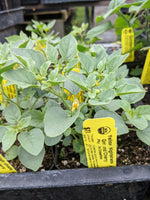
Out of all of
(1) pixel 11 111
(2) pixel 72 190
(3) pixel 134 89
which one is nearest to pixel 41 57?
(1) pixel 11 111

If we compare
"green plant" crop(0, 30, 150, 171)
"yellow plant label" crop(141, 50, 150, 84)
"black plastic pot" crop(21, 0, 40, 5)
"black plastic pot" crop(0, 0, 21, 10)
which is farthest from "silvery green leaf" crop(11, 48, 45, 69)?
"black plastic pot" crop(21, 0, 40, 5)

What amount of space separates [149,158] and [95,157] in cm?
24

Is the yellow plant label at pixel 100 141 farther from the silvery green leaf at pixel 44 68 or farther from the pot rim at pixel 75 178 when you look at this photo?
the silvery green leaf at pixel 44 68

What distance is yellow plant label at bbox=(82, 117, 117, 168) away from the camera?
477mm

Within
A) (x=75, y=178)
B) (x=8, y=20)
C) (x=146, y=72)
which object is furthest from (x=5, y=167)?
(x=8, y=20)

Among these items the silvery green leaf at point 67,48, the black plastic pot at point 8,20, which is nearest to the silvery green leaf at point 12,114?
the silvery green leaf at point 67,48

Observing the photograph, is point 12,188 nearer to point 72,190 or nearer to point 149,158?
point 72,190

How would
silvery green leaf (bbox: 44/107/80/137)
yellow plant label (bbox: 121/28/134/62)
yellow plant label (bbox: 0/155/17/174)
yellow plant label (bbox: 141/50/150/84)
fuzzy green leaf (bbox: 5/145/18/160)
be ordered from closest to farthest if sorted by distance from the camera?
silvery green leaf (bbox: 44/107/80/137), yellow plant label (bbox: 0/155/17/174), fuzzy green leaf (bbox: 5/145/18/160), yellow plant label (bbox: 141/50/150/84), yellow plant label (bbox: 121/28/134/62)

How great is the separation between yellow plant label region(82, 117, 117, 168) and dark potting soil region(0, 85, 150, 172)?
13 cm

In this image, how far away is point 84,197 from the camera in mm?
615

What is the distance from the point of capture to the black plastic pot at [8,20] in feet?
5.01

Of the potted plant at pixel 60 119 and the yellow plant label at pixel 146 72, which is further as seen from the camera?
the yellow plant label at pixel 146 72

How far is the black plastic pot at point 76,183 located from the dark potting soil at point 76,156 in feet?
0.30

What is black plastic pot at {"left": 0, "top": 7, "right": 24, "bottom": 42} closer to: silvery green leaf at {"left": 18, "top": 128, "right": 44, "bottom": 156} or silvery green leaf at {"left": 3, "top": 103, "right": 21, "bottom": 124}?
silvery green leaf at {"left": 3, "top": 103, "right": 21, "bottom": 124}
